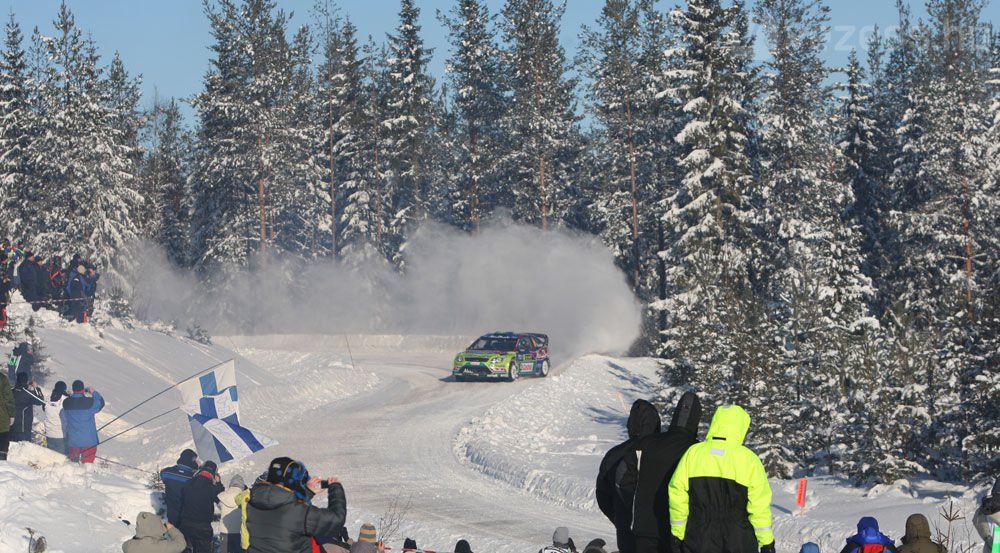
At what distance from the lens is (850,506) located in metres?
15.1

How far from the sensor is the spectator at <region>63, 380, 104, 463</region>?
15.6 meters

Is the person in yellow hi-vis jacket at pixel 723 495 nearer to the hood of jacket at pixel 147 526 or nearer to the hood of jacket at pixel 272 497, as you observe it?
the hood of jacket at pixel 272 497

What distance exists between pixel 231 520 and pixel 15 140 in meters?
41.0

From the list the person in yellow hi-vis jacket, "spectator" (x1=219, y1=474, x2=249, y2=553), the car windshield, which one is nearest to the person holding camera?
the person in yellow hi-vis jacket

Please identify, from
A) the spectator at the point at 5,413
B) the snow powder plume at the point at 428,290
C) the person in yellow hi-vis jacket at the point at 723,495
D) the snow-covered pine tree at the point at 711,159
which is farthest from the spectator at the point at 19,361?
the snow powder plume at the point at 428,290

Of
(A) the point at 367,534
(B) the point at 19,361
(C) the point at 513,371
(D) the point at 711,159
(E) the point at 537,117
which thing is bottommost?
A: (A) the point at 367,534

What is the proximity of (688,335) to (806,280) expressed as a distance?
286 centimetres

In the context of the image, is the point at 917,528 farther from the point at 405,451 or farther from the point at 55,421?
the point at 405,451

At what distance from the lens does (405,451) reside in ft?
74.9

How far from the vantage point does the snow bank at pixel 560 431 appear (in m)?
19.6

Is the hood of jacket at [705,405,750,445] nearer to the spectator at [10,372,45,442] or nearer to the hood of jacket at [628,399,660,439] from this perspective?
the hood of jacket at [628,399,660,439]

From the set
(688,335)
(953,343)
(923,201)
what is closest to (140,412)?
(688,335)

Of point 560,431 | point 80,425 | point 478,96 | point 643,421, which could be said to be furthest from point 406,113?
point 643,421

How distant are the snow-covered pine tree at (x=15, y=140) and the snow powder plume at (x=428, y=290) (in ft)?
23.5
